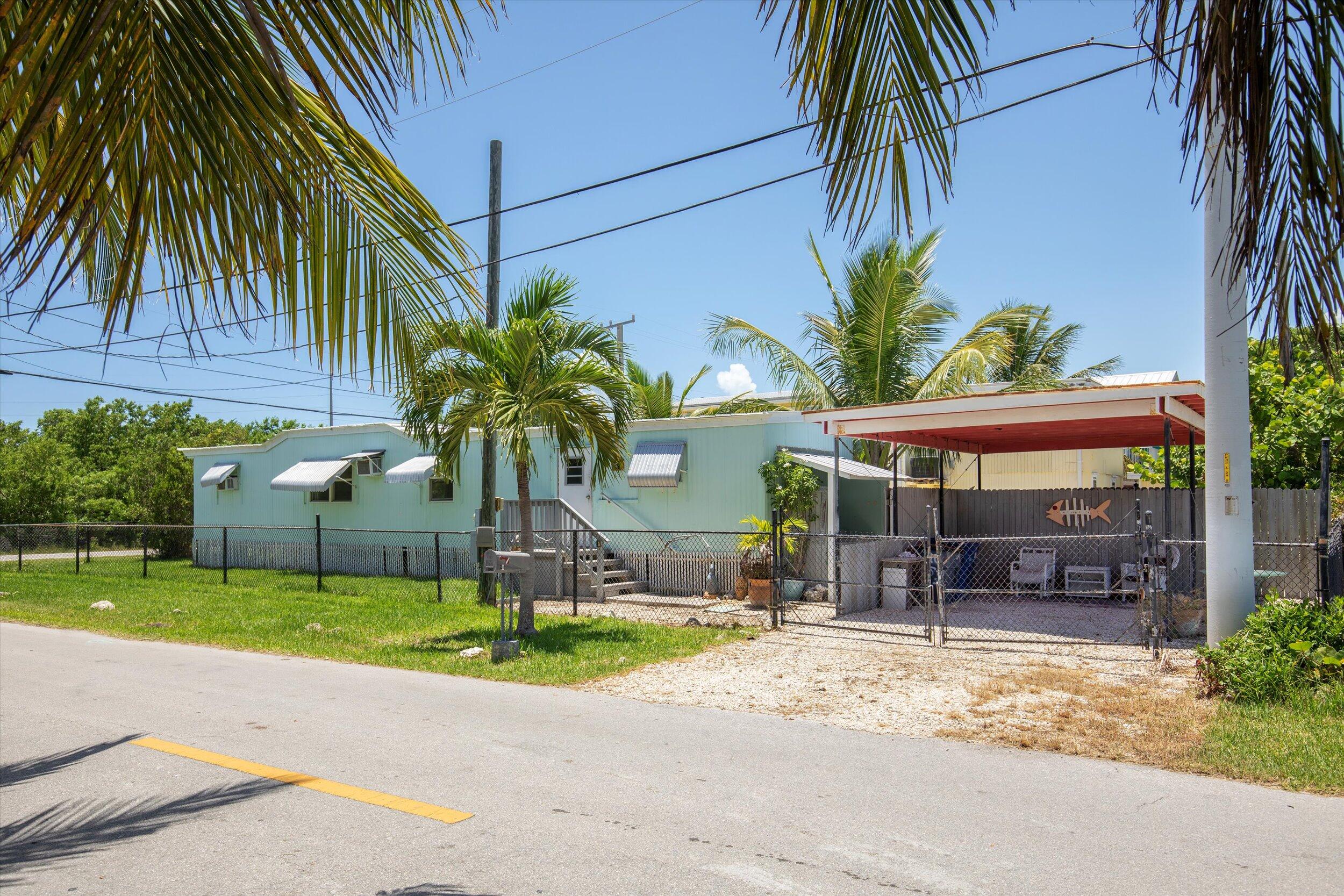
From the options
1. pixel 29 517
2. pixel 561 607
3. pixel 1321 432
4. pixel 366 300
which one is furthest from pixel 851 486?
pixel 29 517

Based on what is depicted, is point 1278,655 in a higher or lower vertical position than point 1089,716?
higher

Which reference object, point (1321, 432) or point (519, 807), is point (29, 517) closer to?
point (519, 807)

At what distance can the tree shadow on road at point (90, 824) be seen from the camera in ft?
15.2

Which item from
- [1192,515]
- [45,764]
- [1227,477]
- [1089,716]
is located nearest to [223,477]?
[45,764]

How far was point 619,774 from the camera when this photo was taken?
Answer: 20.1 feet

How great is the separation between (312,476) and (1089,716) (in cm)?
1950

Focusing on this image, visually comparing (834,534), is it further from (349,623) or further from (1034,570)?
(349,623)

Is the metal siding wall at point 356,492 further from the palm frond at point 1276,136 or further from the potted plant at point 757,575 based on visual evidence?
the palm frond at point 1276,136

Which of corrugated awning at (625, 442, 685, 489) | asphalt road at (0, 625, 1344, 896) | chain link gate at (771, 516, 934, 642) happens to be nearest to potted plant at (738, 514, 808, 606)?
chain link gate at (771, 516, 934, 642)

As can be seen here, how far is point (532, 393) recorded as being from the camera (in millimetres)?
11508

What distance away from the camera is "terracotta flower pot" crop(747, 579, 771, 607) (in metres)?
15.9

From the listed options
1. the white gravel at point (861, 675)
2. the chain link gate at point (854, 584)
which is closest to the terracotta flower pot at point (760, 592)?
the chain link gate at point (854, 584)

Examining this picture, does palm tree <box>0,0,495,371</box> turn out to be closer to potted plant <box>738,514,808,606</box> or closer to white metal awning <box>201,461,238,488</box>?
potted plant <box>738,514,808,606</box>

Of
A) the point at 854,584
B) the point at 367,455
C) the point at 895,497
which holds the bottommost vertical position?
the point at 854,584
